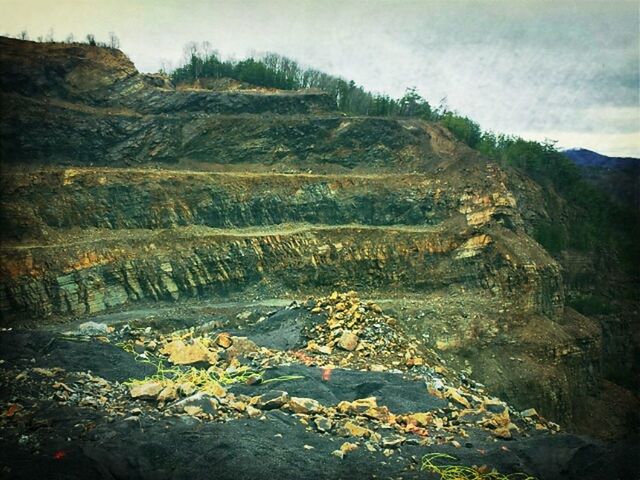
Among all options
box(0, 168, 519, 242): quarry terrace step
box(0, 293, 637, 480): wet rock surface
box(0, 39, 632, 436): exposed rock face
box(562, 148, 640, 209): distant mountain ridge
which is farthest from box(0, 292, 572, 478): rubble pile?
box(0, 168, 519, 242): quarry terrace step

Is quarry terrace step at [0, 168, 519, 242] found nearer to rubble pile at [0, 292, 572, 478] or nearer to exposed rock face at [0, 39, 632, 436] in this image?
exposed rock face at [0, 39, 632, 436]

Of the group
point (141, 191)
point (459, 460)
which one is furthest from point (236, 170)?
point (459, 460)

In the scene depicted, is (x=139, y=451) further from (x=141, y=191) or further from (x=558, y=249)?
(x=141, y=191)

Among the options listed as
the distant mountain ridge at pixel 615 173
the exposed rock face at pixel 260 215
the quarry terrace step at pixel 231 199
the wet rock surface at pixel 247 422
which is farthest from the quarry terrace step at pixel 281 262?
the wet rock surface at pixel 247 422

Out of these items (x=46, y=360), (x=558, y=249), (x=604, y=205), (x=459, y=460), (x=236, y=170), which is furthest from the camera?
(x=236, y=170)

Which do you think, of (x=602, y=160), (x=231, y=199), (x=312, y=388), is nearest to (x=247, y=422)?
(x=312, y=388)

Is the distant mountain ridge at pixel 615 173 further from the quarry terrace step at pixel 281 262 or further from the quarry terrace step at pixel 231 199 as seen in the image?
the quarry terrace step at pixel 231 199
